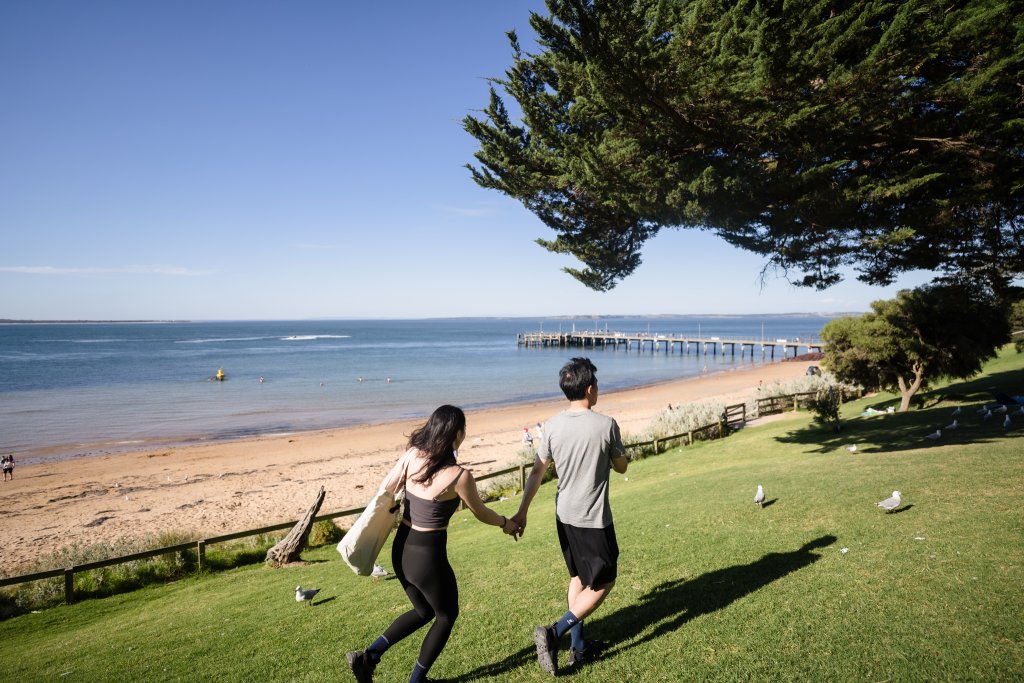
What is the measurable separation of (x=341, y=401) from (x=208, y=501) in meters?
25.9

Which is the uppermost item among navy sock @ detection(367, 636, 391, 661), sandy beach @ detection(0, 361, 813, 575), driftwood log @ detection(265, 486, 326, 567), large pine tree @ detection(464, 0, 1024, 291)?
large pine tree @ detection(464, 0, 1024, 291)

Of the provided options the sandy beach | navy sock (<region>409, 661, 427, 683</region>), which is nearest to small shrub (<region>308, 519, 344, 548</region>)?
the sandy beach

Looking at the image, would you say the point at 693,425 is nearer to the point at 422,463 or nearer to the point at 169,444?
the point at 422,463

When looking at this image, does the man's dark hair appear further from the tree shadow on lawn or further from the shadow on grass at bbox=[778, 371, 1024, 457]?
the shadow on grass at bbox=[778, 371, 1024, 457]

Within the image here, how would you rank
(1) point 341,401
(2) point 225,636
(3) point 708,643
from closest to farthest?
1. (3) point 708,643
2. (2) point 225,636
3. (1) point 341,401

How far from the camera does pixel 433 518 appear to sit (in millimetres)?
3189

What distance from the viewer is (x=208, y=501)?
17922 millimetres

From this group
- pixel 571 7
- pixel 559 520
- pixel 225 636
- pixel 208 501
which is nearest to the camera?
pixel 559 520

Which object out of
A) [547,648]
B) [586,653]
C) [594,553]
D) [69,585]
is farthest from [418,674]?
[69,585]

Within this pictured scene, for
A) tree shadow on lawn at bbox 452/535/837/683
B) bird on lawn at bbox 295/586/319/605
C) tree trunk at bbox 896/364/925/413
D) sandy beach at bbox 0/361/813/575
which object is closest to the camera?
tree shadow on lawn at bbox 452/535/837/683

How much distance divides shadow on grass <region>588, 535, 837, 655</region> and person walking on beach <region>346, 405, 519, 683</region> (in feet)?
5.20

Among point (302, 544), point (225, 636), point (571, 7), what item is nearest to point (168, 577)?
point (302, 544)

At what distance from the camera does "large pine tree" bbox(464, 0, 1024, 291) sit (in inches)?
259

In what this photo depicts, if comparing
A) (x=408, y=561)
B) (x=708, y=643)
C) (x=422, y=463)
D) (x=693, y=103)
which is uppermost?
(x=693, y=103)
